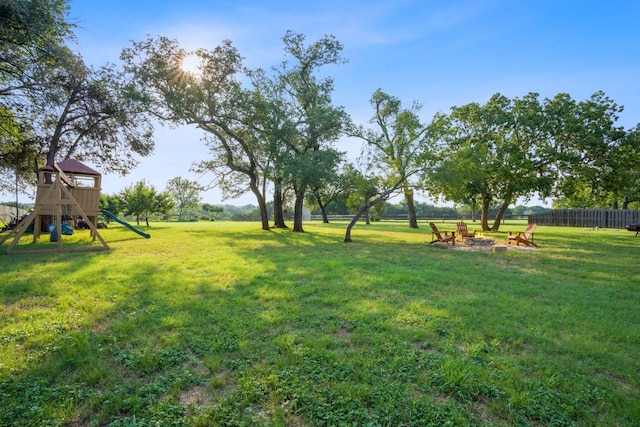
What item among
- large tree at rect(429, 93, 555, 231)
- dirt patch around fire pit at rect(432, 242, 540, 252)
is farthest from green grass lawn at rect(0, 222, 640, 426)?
A: large tree at rect(429, 93, 555, 231)

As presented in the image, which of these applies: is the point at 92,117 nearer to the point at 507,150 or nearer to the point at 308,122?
the point at 308,122

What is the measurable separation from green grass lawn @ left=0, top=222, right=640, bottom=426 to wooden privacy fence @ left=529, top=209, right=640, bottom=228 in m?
34.1

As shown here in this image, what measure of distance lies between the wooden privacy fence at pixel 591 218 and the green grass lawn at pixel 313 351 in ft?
112

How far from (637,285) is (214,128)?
20.2m

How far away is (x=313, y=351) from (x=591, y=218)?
136 ft

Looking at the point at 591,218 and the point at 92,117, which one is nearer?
the point at 92,117

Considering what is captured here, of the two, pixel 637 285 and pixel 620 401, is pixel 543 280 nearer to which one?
pixel 637 285

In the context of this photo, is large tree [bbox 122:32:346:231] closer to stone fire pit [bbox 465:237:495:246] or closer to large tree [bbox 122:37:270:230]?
large tree [bbox 122:37:270:230]

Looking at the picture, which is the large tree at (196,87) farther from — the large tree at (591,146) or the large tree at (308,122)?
the large tree at (591,146)

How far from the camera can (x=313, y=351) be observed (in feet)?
10.7

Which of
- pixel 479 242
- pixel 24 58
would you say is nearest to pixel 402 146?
→ pixel 479 242

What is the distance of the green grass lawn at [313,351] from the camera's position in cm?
240

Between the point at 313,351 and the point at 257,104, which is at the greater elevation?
the point at 257,104

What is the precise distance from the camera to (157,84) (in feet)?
55.2
